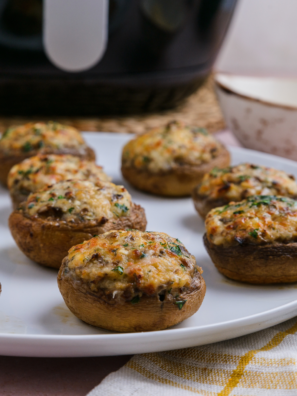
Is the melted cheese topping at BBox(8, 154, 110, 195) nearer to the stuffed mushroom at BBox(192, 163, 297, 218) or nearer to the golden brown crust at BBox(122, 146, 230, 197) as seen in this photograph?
the golden brown crust at BBox(122, 146, 230, 197)

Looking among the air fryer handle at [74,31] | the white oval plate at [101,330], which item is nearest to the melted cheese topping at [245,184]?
the white oval plate at [101,330]

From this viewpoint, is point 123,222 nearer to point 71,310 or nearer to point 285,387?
point 71,310

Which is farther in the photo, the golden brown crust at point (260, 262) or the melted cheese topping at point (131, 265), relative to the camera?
the golden brown crust at point (260, 262)

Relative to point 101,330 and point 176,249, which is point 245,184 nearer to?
point 176,249

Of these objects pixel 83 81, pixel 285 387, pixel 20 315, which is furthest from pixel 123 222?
pixel 83 81

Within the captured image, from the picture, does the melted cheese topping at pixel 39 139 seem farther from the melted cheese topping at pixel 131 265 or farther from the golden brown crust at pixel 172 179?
the melted cheese topping at pixel 131 265

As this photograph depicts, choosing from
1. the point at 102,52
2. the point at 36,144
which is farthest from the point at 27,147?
the point at 102,52
